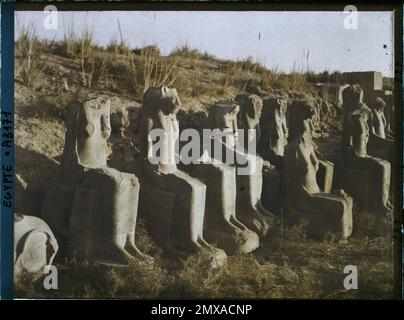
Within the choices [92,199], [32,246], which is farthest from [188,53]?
[32,246]

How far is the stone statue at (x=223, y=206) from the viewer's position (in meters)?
5.29

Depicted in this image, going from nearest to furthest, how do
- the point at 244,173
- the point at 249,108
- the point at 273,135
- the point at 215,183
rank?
the point at 215,183
the point at 244,173
the point at 249,108
the point at 273,135

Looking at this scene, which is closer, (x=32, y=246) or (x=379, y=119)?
(x=32, y=246)

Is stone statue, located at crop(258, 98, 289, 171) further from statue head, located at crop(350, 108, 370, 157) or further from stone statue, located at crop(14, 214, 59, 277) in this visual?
stone statue, located at crop(14, 214, 59, 277)

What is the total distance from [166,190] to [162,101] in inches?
29.9

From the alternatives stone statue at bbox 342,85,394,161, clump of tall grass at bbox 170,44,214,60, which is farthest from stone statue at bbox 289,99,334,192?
clump of tall grass at bbox 170,44,214,60

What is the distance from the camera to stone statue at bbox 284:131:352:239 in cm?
554

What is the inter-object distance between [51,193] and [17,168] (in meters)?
0.37

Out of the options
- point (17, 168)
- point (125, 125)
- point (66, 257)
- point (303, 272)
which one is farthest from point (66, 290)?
point (303, 272)

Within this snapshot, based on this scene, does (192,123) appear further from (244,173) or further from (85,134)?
(85,134)

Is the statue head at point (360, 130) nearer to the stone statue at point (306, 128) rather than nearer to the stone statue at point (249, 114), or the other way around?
the stone statue at point (306, 128)

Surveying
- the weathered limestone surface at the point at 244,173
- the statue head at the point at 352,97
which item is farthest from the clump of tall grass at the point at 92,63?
the statue head at the point at 352,97

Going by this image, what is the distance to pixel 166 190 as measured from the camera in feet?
17.0
